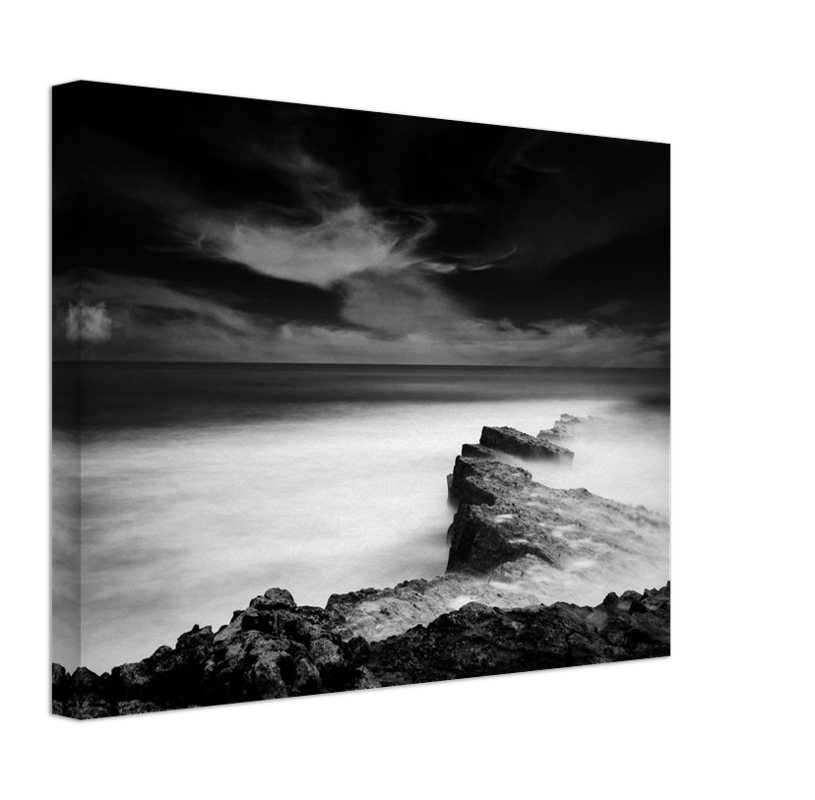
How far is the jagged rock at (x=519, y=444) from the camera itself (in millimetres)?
2537

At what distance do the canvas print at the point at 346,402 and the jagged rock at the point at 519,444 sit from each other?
0.5 inches

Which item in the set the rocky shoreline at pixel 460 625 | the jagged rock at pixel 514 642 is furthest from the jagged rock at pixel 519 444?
the jagged rock at pixel 514 642

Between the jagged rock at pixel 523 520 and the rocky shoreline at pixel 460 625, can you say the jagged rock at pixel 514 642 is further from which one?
the jagged rock at pixel 523 520

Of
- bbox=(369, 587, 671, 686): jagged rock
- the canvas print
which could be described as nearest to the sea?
the canvas print

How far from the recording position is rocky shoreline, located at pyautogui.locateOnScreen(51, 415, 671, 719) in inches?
75.1

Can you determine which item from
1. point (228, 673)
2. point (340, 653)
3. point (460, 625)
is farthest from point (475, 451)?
point (228, 673)

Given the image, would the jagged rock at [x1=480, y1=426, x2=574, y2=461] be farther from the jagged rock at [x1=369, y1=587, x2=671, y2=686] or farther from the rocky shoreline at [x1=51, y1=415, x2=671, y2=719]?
the jagged rock at [x1=369, y1=587, x2=671, y2=686]

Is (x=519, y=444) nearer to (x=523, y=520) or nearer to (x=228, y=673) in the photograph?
(x=523, y=520)

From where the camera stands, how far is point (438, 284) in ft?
8.02

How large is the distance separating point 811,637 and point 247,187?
8.19 feet

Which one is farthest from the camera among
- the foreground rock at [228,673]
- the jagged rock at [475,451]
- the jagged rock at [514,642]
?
the jagged rock at [475,451]

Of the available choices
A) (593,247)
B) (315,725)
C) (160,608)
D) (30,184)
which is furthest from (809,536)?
(30,184)

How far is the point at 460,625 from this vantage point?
2.31 meters

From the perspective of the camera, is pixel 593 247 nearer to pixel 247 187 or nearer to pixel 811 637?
pixel 247 187
